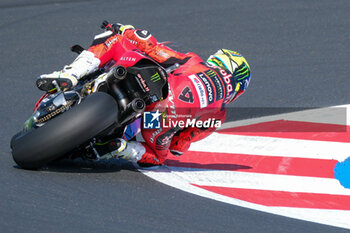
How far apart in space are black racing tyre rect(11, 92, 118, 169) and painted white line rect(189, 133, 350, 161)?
2.06 m

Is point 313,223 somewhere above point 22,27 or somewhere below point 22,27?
below

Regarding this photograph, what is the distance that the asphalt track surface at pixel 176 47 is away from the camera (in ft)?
15.7

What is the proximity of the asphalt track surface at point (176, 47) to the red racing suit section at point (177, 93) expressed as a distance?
39 centimetres

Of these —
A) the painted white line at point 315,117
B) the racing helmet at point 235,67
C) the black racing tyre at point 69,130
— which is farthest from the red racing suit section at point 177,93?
the painted white line at point 315,117

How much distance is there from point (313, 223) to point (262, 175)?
139cm

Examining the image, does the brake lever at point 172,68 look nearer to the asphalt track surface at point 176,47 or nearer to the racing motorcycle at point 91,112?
the racing motorcycle at point 91,112

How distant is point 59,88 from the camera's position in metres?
5.43

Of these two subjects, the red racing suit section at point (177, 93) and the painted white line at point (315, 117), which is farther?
the painted white line at point (315, 117)

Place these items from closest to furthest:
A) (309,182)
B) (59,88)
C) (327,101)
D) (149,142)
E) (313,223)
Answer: (313,223)
(59,88)
(149,142)
(309,182)
(327,101)

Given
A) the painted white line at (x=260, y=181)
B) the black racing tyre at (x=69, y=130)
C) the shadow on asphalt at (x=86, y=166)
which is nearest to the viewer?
the black racing tyre at (x=69, y=130)

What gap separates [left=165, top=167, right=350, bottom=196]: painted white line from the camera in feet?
20.1

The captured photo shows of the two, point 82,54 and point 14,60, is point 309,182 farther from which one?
point 14,60

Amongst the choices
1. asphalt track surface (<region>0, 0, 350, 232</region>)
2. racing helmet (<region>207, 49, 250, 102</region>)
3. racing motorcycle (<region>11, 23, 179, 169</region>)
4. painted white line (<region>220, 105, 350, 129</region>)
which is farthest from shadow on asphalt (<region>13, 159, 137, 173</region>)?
painted white line (<region>220, 105, 350, 129</region>)

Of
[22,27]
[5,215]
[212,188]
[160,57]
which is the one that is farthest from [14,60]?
[5,215]
